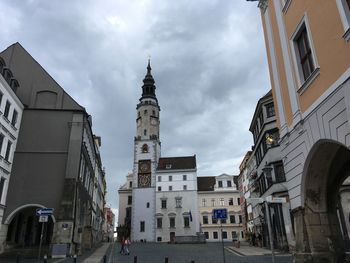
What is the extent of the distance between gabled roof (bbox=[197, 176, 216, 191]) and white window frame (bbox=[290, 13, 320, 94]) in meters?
71.4

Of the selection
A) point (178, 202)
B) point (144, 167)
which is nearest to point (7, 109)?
point (144, 167)

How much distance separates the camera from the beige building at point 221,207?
250 ft

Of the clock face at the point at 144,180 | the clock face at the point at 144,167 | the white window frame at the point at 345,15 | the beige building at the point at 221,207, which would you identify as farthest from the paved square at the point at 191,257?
the clock face at the point at 144,167

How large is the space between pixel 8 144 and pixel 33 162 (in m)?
2.81

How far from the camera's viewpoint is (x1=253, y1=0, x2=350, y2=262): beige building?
9055 mm

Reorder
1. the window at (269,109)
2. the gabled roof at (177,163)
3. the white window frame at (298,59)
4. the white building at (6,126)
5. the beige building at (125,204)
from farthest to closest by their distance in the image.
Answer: the beige building at (125,204) < the gabled roof at (177,163) < the window at (269,109) < the white building at (6,126) < the white window frame at (298,59)

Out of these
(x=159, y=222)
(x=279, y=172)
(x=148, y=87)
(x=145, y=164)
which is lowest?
(x=159, y=222)

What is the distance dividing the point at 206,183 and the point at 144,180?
17191mm

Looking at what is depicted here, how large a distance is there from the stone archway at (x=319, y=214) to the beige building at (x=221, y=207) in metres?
65.1

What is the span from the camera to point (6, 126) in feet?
93.8

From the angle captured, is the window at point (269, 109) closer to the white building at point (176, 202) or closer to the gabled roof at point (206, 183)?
the white building at point (176, 202)

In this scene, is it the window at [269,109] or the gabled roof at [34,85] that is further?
the window at [269,109]

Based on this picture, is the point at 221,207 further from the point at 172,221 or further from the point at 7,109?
the point at 7,109

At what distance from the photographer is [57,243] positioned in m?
27.1
